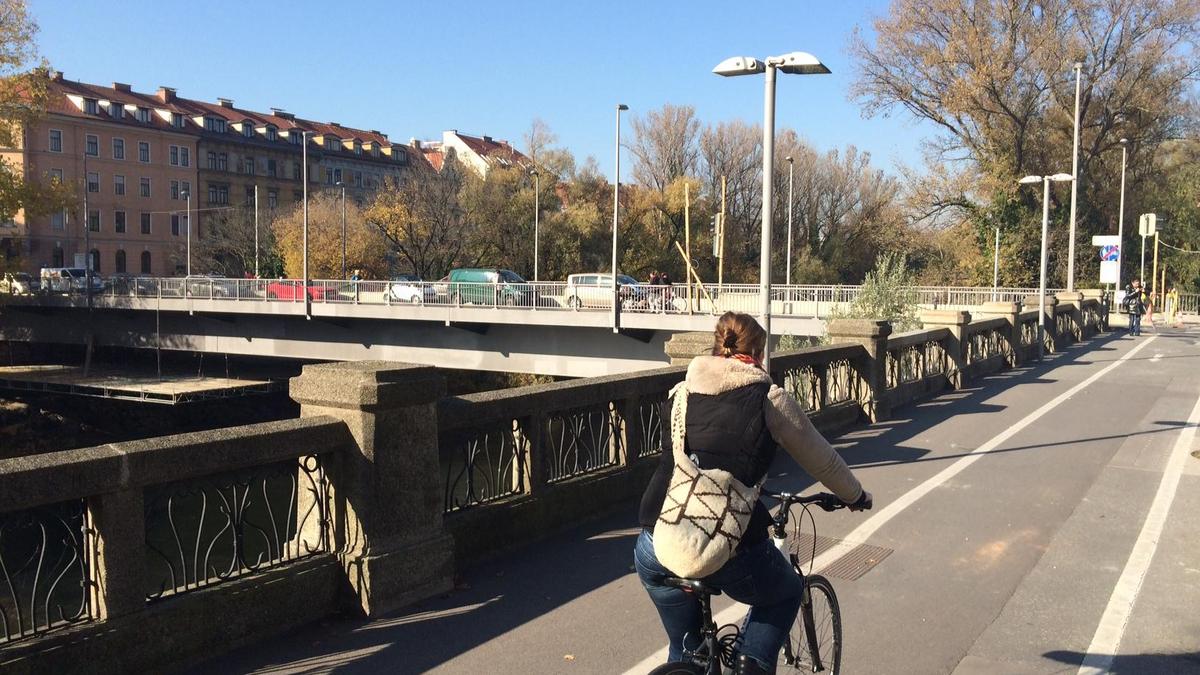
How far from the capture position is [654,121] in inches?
2746

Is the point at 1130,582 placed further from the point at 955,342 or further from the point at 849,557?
the point at 955,342

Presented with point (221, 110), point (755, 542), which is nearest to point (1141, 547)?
point (755, 542)

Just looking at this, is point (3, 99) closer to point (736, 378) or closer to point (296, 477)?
point (296, 477)

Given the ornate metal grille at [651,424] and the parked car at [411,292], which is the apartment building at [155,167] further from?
the ornate metal grille at [651,424]

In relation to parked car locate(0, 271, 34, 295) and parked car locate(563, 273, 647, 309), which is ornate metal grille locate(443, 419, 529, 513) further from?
parked car locate(0, 271, 34, 295)

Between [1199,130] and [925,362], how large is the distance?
44.3 metres

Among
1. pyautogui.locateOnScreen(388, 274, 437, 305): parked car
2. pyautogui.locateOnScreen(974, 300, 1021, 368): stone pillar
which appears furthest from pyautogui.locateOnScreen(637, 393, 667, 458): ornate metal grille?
pyautogui.locateOnScreen(388, 274, 437, 305): parked car

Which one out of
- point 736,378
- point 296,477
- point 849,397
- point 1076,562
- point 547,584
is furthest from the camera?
point 849,397

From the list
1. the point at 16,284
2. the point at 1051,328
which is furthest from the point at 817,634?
the point at 16,284

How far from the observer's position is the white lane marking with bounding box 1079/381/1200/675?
15.7 feet

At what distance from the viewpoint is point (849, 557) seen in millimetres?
6414

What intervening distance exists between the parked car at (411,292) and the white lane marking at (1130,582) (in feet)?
95.8

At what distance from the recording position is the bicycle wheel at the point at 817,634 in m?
3.78

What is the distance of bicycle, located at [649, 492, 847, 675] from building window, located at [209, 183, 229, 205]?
93.9 meters
